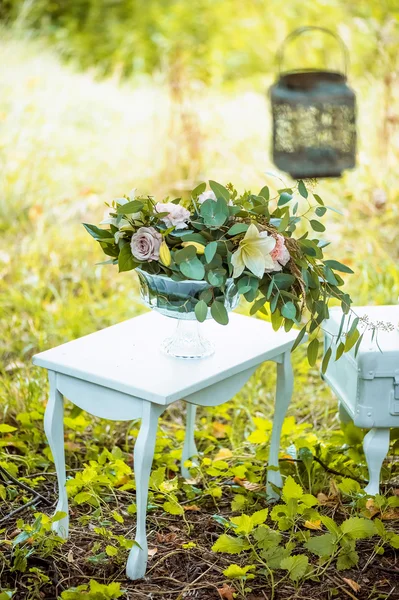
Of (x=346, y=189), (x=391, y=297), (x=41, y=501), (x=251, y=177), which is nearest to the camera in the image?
(x=41, y=501)

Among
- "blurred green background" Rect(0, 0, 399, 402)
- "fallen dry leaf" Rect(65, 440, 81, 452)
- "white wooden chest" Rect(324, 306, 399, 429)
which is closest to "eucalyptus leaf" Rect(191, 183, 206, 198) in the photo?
"white wooden chest" Rect(324, 306, 399, 429)

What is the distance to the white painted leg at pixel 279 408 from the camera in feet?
8.51

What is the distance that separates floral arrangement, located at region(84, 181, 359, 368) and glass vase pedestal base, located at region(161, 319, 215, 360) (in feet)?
0.58

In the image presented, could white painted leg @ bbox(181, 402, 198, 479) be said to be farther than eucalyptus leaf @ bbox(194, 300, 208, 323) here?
Yes

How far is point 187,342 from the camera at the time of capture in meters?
2.39

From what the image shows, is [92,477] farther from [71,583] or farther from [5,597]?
[5,597]

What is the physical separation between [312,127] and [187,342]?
58.4 inches

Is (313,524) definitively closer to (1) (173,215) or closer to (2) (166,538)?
(2) (166,538)

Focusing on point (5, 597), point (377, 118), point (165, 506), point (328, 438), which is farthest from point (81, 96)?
point (5, 597)

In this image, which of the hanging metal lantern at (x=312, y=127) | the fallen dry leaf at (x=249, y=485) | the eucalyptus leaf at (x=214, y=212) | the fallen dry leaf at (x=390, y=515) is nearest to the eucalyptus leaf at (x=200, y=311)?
the eucalyptus leaf at (x=214, y=212)

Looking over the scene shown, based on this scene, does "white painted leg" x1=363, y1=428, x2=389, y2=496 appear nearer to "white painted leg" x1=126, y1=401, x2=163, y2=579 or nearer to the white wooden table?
the white wooden table

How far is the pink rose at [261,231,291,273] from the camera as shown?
2.16 metres

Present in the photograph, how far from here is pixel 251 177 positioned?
5164mm

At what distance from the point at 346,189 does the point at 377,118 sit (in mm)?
592
